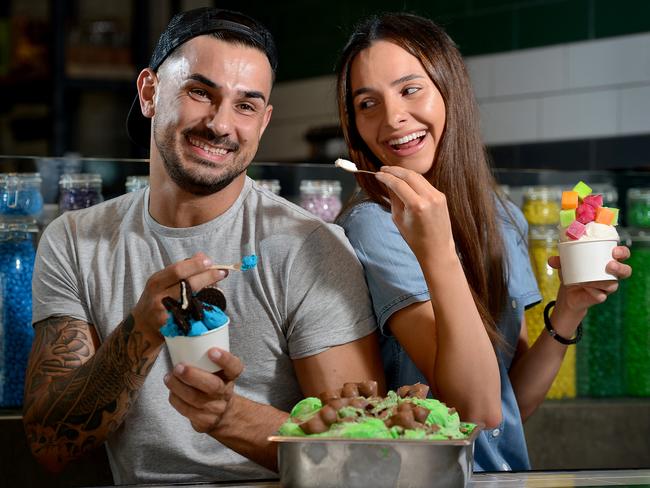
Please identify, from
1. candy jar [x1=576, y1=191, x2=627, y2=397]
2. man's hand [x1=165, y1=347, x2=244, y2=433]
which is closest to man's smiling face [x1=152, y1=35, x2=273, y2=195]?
man's hand [x1=165, y1=347, x2=244, y2=433]

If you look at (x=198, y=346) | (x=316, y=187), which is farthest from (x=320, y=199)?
(x=198, y=346)

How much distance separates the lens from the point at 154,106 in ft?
5.59

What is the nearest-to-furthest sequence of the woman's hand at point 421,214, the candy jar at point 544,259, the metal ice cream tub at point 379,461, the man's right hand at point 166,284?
the metal ice cream tub at point 379,461
the man's right hand at point 166,284
the woman's hand at point 421,214
the candy jar at point 544,259

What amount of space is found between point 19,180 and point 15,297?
0.68 feet

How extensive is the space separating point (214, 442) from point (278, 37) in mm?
2689

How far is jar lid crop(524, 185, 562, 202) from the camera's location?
2146 millimetres

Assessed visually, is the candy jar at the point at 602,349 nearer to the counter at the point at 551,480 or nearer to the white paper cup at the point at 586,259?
the white paper cup at the point at 586,259

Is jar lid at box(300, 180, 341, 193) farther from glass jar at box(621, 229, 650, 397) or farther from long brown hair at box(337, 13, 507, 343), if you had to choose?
glass jar at box(621, 229, 650, 397)

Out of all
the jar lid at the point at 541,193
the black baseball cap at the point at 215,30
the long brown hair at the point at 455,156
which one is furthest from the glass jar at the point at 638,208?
the black baseball cap at the point at 215,30

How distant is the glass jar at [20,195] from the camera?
1.77 m

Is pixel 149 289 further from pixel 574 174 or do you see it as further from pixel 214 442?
pixel 574 174

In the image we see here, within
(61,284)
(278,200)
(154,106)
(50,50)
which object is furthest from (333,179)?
(50,50)

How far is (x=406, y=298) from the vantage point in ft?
5.20

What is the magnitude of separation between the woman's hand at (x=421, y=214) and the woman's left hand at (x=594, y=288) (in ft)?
0.84
